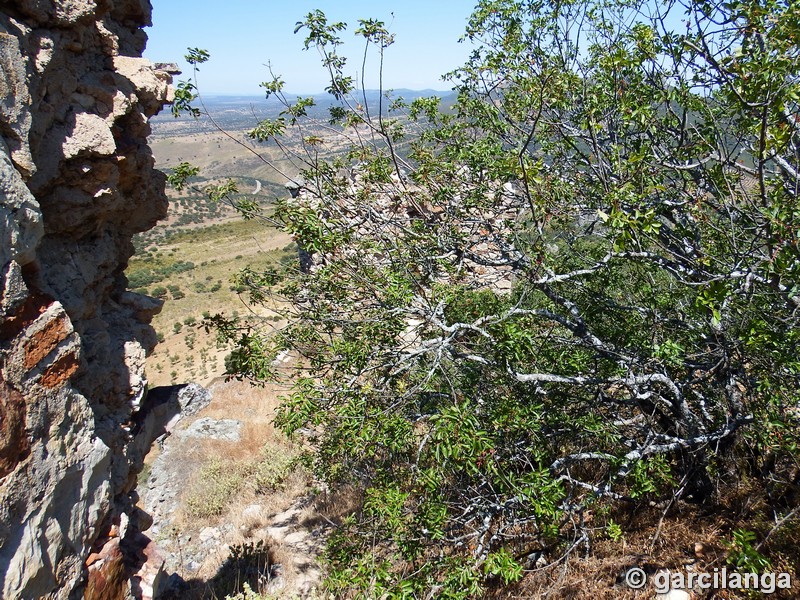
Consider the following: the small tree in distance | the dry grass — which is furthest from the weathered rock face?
the dry grass

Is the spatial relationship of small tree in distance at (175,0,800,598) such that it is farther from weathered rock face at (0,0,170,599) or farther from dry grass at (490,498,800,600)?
weathered rock face at (0,0,170,599)

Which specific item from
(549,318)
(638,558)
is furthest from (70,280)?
(638,558)

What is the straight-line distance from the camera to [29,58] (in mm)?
2908

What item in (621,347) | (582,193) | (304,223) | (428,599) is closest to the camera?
(428,599)

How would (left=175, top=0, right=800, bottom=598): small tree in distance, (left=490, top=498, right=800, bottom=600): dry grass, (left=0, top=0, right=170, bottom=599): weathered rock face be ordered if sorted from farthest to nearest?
1. (left=490, top=498, right=800, bottom=600): dry grass
2. (left=175, top=0, right=800, bottom=598): small tree in distance
3. (left=0, top=0, right=170, bottom=599): weathered rock face

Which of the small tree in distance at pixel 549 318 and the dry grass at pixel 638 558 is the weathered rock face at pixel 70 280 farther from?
the dry grass at pixel 638 558

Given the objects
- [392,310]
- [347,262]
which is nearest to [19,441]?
[392,310]

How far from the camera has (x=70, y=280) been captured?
3.65 meters

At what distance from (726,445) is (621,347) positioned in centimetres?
148

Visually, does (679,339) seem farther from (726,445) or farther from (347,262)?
(347,262)

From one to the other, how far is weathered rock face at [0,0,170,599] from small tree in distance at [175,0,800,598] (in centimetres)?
106

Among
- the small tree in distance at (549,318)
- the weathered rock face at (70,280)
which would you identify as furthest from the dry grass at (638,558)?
the weathered rock face at (70,280)

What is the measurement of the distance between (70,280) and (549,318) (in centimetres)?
395

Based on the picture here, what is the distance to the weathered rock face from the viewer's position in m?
2.46
